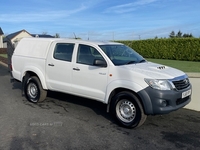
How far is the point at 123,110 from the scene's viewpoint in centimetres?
486

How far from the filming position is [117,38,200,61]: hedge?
20.0 metres

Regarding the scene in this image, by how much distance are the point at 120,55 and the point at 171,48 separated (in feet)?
58.2

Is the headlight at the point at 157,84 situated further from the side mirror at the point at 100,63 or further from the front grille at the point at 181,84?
the side mirror at the point at 100,63

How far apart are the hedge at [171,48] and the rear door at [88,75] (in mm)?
16820

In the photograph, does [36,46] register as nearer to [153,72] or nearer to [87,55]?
[87,55]

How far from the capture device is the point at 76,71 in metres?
5.50

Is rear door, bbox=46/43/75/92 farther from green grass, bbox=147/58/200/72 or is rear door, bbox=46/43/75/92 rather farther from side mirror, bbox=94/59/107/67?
green grass, bbox=147/58/200/72

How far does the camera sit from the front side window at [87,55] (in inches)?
209

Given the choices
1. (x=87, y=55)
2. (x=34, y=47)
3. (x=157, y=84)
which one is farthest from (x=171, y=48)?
(x=157, y=84)

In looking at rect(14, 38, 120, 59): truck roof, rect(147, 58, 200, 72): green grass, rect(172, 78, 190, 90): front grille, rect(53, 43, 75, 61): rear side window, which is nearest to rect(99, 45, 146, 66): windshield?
rect(14, 38, 120, 59): truck roof

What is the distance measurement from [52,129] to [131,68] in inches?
84.3

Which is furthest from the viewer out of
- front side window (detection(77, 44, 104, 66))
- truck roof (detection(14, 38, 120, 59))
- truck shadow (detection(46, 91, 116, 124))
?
truck roof (detection(14, 38, 120, 59))

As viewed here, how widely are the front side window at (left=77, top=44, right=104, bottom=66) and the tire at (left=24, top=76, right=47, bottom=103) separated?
1738 millimetres

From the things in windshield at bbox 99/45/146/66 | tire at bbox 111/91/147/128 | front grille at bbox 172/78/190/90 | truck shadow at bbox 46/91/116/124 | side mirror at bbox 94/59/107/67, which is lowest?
truck shadow at bbox 46/91/116/124
